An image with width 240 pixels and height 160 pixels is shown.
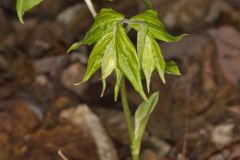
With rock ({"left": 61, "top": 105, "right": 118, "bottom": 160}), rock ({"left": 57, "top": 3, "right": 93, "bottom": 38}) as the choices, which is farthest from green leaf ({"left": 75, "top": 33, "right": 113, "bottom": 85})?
rock ({"left": 57, "top": 3, "right": 93, "bottom": 38})

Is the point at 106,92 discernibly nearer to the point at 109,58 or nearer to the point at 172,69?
the point at 172,69

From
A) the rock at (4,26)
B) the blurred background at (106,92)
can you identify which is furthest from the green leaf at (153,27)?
the rock at (4,26)

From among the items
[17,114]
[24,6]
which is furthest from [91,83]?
[24,6]

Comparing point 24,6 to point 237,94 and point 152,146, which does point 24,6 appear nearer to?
point 152,146

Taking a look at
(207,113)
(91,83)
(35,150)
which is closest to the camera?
(35,150)

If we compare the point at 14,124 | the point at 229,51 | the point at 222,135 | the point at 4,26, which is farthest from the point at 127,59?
the point at 4,26

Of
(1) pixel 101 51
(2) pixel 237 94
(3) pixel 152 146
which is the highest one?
(1) pixel 101 51

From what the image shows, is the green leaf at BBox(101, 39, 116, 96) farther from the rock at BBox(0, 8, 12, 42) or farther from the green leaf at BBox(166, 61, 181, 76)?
the rock at BBox(0, 8, 12, 42)
